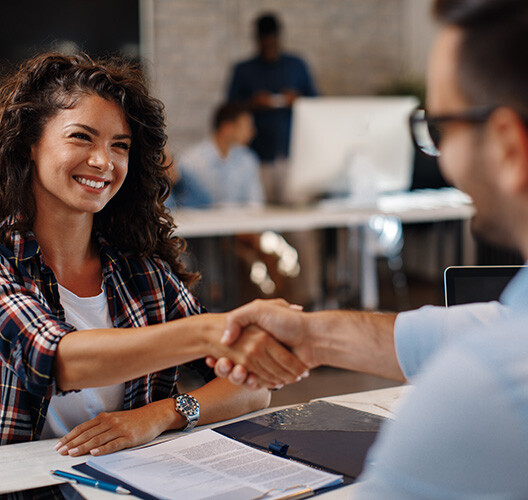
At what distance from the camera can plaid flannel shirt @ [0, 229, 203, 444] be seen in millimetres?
1175

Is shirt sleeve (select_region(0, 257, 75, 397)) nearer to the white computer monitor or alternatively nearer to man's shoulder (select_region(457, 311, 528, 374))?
man's shoulder (select_region(457, 311, 528, 374))

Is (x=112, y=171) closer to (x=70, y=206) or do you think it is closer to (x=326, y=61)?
(x=70, y=206)

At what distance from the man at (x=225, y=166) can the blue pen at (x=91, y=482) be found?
3.70m

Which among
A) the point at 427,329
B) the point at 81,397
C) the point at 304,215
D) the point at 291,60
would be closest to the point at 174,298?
the point at 81,397

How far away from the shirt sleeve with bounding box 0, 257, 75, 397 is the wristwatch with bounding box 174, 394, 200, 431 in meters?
0.23

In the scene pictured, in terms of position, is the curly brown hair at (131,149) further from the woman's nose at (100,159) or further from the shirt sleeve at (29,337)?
the shirt sleeve at (29,337)

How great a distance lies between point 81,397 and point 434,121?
96cm

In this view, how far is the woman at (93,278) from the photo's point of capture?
3.75 ft

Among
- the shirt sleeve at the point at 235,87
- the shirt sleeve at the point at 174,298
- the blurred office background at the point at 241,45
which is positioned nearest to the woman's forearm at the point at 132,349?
the shirt sleeve at the point at 174,298

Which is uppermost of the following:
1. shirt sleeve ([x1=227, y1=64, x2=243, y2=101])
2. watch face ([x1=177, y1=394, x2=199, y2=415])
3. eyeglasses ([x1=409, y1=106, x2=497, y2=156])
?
shirt sleeve ([x1=227, y1=64, x2=243, y2=101])

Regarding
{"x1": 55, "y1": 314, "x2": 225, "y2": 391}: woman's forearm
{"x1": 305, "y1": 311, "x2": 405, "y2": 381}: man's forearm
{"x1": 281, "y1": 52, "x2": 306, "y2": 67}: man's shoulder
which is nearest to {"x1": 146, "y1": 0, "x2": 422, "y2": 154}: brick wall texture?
{"x1": 281, "y1": 52, "x2": 306, "y2": 67}: man's shoulder

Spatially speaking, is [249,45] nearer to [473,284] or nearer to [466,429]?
[473,284]

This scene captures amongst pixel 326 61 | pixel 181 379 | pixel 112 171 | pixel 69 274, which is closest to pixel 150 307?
pixel 69 274

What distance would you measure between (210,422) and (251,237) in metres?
3.54
